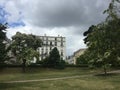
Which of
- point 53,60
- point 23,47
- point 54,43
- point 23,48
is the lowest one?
point 53,60

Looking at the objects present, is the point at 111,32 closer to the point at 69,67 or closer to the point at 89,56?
the point at 89,56

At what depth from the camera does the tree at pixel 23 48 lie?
3108 inches

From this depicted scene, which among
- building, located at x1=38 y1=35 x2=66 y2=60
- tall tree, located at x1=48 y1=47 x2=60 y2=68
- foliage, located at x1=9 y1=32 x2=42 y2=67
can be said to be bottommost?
tall tree, located at x1=48 y1=47 x2=60 y2=68

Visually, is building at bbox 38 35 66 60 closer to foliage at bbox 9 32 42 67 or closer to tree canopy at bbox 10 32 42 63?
tree canopy at bbox 10 32 42 63

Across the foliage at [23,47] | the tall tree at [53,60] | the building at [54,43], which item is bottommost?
the tall tree at [53,60]

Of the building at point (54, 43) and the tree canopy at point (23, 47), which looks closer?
the tree canopy at point (23, 47)

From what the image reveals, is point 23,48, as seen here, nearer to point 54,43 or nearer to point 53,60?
point 53,60

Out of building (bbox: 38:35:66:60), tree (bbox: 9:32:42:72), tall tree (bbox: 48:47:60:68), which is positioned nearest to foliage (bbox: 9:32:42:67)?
tree (bbox: 9:32:42:72)

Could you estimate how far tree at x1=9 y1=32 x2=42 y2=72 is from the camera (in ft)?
259

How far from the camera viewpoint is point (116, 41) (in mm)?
31422

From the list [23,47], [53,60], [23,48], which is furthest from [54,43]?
[23,48]

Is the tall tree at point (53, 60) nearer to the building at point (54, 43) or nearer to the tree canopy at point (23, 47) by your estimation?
the tree canopy at point (23, 47)

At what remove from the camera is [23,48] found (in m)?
81.2

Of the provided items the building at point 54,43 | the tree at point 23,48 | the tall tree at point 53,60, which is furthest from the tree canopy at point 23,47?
the building at point 54,43
